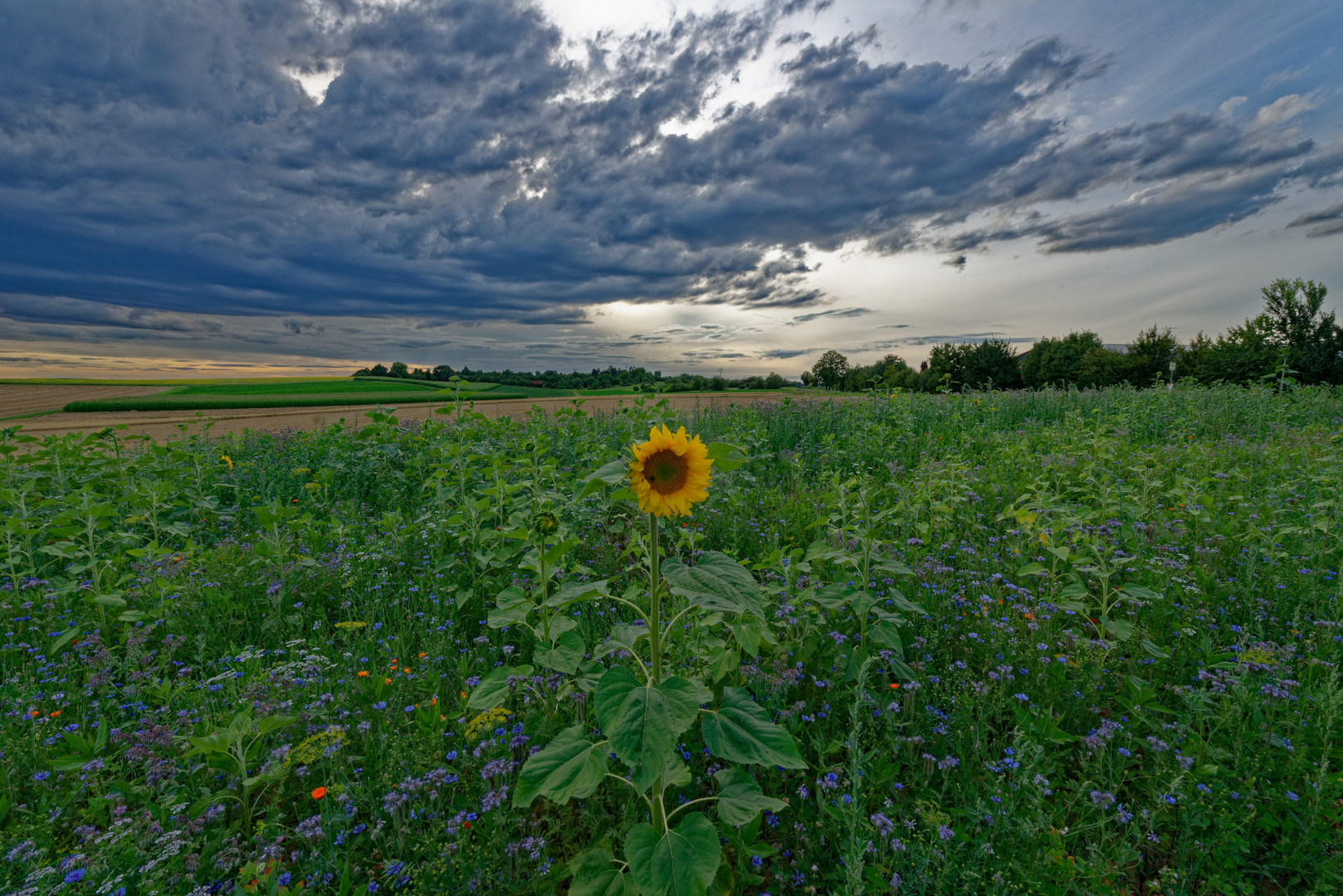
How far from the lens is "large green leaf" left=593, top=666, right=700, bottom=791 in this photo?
4.26 ft

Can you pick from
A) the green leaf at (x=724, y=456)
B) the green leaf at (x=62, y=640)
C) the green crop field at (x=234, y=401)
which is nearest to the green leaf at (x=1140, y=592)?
the green leaf at (x=724, y=456)

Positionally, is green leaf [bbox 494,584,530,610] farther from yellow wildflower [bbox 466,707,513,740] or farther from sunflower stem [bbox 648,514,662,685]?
sunflower stem [bbox 648,514,662,685]

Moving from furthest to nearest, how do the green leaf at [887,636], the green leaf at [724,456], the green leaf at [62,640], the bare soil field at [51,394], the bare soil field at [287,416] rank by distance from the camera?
1. the bare soil field at [51,394]
2. the bare soil field at [287,416]
3. the green leaf at [62,640]
4. the green leaf at [887,636]
5. the green leaf at [724,456]

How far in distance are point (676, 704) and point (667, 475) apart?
Answer: 677 mm

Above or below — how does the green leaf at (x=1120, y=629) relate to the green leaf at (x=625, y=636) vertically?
below

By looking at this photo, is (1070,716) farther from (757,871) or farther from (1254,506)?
(1254,506)

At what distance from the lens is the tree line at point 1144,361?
19622 millimetres

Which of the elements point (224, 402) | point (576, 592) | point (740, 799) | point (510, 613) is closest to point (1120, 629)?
point (740, 799)

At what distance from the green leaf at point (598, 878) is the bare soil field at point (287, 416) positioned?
751 centimetres

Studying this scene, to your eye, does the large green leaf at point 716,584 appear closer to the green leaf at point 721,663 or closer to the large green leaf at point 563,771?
the large green leaf at point 563,771

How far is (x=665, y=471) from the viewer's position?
1.71 metres

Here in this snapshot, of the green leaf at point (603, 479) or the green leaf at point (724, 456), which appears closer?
the green leaf at point (603, 479)

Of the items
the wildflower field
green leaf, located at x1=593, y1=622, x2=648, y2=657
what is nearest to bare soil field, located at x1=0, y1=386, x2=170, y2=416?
the wildflower field

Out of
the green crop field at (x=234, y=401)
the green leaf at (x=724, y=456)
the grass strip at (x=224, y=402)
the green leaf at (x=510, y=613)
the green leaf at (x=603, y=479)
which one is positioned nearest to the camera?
the green leaf at (x=603, y=479)
